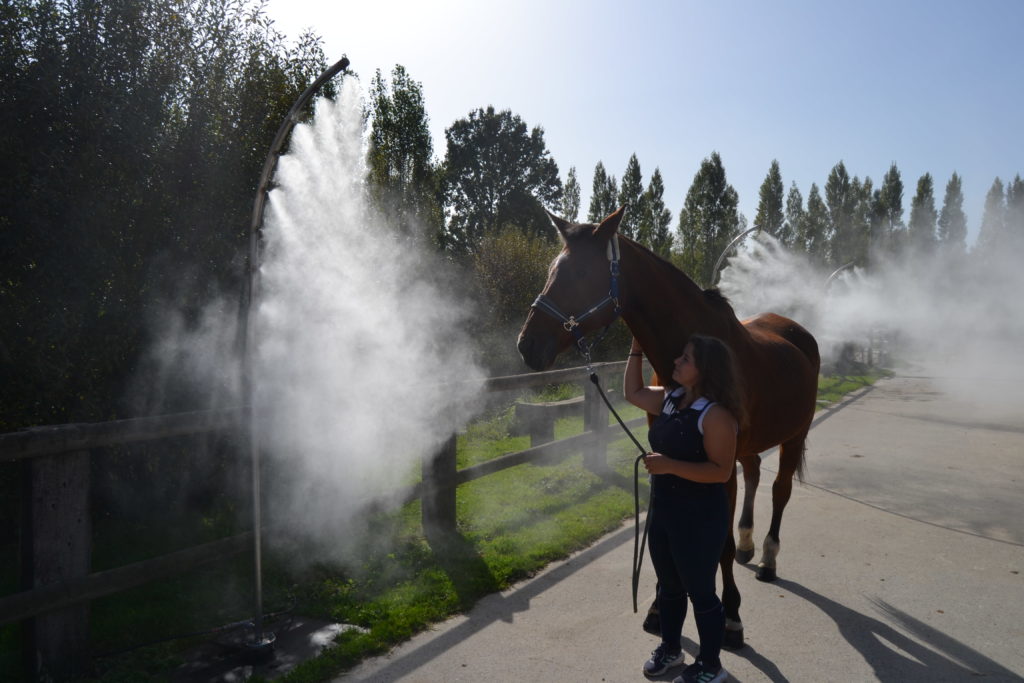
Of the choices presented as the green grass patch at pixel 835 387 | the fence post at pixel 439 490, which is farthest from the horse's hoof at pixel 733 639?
the green grass patch at pixel 835 387

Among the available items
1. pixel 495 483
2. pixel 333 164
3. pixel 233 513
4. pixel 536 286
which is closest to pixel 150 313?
pixel 233 513

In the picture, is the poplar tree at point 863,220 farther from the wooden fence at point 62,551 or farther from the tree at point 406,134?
the wooden fence at point 62,551

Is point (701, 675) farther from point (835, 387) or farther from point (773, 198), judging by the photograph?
point (773, 198)

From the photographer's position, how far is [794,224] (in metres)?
51.0

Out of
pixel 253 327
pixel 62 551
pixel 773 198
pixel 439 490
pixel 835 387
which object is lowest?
pixel 835 387

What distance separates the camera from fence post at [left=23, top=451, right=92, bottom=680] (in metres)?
2.97

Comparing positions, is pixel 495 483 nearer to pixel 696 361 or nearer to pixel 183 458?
pixel 183 458

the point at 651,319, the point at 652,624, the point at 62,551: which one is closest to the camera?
the point at 62,551

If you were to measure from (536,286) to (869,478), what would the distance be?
1296 cm

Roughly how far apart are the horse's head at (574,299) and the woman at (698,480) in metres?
0.54

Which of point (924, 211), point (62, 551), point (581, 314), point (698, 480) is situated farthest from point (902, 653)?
point (924, 211)

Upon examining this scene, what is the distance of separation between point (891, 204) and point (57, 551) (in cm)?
7015

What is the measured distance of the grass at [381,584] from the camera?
11.6 feet

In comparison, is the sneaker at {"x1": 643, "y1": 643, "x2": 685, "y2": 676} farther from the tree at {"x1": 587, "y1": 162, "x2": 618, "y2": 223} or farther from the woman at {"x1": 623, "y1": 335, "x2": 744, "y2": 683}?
the tree at {"x1": 587, "y1": 162, "x2": 618, "y2": 223}
